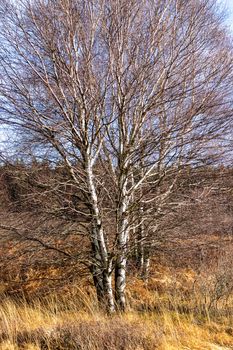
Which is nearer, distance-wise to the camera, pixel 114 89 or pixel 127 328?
pixel 127 328

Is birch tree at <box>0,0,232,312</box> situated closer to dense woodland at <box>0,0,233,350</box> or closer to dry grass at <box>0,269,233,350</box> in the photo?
dense woodland at <box>0,0,233,350</box>

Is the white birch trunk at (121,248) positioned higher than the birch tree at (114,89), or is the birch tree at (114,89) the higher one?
the birch tree at (114,89)

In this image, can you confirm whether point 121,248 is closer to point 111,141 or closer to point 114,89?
point 111,141

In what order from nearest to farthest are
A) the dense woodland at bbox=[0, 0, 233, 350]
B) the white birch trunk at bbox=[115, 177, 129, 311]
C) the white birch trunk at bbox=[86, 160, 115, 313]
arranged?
the dense woodland at bbox=[0, 0, 233, 350] < the white birch trunk at bbox=[86, 160, 115, 313] < the white birch trunk at bbox=[115, 177, 129, 311]

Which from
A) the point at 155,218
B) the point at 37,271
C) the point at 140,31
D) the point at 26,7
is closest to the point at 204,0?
the point at 140,31

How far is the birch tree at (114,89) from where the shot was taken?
476 cm

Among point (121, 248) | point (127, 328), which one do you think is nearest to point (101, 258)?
point (121, 248)

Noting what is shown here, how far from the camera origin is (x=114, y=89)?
5.23 metres

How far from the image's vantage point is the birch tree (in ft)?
15.6

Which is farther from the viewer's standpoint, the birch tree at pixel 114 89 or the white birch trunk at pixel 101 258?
the white birch trunk at pixel 101 258

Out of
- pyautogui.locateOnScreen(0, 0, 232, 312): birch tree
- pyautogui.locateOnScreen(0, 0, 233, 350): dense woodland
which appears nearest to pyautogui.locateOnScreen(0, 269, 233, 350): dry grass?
pyautogui.locateOnScreen(0, 0, 233, 350): dense woodland

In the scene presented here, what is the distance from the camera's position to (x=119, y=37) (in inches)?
187

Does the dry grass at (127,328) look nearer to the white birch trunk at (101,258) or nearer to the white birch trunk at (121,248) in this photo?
the white birch trunk at (101,258)

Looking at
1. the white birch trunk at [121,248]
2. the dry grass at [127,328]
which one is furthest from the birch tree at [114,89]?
the dry grass at [127,328]
